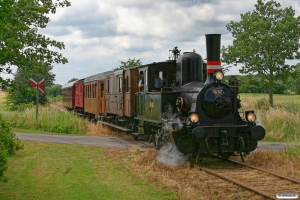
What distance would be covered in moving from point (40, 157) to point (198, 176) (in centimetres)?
512

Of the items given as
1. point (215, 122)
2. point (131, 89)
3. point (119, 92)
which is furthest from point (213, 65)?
point (119, 92)

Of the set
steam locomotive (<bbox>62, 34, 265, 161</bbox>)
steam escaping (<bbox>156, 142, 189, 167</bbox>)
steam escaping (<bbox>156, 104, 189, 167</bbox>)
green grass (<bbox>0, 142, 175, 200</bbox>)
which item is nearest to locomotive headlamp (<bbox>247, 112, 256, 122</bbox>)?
steam locomotive (<bbox>62, 34, 265, 161</bbox>)

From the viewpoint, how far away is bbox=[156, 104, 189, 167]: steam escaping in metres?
10.9

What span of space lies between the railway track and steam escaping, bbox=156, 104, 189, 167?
3.46ft

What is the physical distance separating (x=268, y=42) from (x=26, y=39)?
51.6 ft

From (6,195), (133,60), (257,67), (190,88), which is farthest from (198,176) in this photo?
(133,60)

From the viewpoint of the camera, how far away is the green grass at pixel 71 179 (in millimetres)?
7660

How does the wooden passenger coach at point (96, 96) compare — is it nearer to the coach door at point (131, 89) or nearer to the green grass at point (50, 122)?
the green grass at point (50, 122)

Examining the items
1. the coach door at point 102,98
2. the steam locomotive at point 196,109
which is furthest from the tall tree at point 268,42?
the steam locomotive at point 196,109

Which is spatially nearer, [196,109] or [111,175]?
[111,175]

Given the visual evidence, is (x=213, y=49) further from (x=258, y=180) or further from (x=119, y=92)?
(x=119, y=92)

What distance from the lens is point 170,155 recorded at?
37.8 ft

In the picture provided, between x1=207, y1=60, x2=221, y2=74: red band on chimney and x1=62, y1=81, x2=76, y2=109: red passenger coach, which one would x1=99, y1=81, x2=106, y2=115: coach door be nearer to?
x1=62, y1=81, x2=76, y2=109: red passenger coach

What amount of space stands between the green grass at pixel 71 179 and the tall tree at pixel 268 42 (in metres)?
14.4
